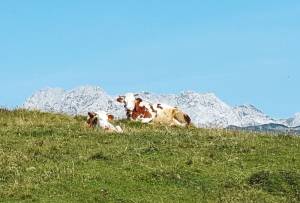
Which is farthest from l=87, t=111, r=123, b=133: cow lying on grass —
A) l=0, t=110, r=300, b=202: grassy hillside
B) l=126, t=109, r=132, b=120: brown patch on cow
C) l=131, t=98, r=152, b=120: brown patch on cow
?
l=0, t=110, r=300, b=202: grassy hillside


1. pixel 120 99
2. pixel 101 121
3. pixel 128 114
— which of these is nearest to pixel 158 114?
pixel 128 114

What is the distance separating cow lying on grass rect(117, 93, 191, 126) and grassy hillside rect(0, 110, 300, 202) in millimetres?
7756

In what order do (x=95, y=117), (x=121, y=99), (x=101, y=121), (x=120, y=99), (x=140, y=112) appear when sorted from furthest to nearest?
(x=120, y=99) → (x=121, y=99) → (x=140, y=112) → (x=95, y=117) → (x=101, y=121)

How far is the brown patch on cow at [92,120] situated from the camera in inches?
1278

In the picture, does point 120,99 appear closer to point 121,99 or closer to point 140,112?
point 121,99

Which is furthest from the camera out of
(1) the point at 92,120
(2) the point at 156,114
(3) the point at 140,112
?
(3) the point at 140,112

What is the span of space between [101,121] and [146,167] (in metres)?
10.7

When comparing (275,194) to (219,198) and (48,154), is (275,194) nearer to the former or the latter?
(219,198)

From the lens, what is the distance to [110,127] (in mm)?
31016

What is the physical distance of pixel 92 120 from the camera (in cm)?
3300

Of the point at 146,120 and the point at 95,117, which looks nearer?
the point at 95,117

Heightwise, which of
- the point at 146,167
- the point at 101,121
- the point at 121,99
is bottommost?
the point at 146,167

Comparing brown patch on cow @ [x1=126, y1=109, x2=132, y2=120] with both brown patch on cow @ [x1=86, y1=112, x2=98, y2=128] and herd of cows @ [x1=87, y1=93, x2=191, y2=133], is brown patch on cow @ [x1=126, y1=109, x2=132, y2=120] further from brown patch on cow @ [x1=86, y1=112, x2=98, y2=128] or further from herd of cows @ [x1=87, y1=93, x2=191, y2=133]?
brown patch on cow @ [x1=86, y1=112, x2=98, y2=128]

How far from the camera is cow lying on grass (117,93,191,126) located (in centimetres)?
3597
